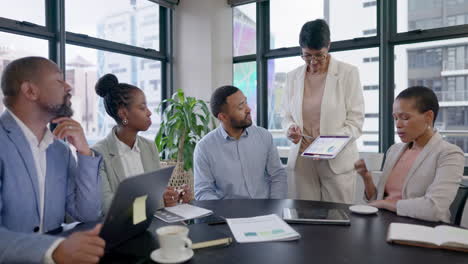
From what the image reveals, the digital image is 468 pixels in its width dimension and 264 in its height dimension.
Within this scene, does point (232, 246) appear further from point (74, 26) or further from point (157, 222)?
point (74, 26)

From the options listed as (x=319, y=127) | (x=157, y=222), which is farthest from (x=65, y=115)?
(x=319, y=127)

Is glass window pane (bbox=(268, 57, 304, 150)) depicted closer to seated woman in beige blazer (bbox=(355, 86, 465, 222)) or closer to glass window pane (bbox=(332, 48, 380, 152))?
glass window pane (bbox=(332, 48, 380, 152))

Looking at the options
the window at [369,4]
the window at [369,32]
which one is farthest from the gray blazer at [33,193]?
the window at [369,4]

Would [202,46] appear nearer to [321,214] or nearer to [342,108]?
[342,108]

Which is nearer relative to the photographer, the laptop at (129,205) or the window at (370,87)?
the laptop at (129,205)

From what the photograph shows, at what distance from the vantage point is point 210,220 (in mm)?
1283

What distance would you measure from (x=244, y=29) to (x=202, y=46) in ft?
1.90

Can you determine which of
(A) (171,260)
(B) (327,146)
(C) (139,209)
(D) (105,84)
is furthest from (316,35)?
(A) (171,260)

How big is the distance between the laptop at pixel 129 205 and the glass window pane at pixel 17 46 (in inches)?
93.0

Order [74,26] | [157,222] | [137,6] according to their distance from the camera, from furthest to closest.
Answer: [137,6] → [74,26] → [157,222]

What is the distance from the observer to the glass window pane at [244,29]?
13.5 ft

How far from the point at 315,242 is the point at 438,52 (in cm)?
284

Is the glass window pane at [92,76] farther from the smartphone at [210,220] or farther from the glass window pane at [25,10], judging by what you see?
the smartphone at [210,220]

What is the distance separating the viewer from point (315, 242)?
1.05 meters
